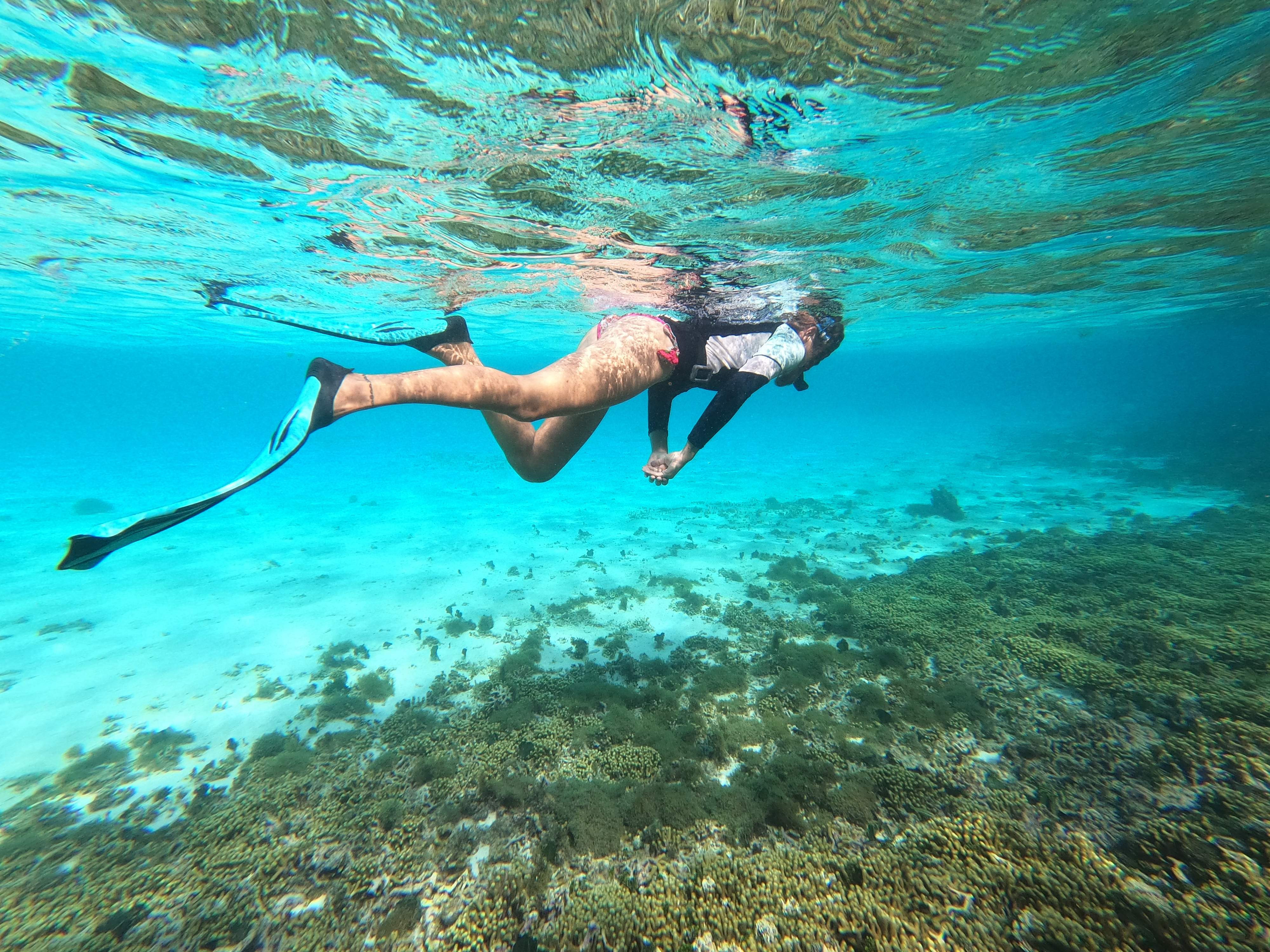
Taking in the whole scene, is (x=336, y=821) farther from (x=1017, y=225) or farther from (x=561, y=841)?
(x=1017, y=225)

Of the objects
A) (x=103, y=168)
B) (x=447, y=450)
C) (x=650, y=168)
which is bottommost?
(x=447, y=450)

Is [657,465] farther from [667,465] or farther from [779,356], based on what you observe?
[779,356]

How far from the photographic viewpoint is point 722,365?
5.76 metres

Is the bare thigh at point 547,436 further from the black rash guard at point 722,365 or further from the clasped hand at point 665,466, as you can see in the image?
the clasped hand at point 665,466

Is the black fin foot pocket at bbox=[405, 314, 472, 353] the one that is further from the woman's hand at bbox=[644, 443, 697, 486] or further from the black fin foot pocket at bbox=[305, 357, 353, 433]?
the woman's hand at bbox=[644, 443, 697, 486]

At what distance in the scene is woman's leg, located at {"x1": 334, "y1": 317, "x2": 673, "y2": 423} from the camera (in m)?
3.59

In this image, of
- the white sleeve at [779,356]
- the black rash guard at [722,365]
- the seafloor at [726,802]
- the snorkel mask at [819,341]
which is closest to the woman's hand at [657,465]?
the black rash guard at [722,365]

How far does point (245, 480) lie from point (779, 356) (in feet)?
15.5

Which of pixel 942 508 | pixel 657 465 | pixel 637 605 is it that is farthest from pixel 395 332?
pixel 942 508

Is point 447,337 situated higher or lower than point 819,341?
lower

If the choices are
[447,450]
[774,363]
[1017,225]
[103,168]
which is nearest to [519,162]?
[774,363]

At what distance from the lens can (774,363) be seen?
491 cm

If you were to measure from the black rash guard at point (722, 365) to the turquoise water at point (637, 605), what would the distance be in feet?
8.72

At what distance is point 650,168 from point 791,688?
26.4 ft
